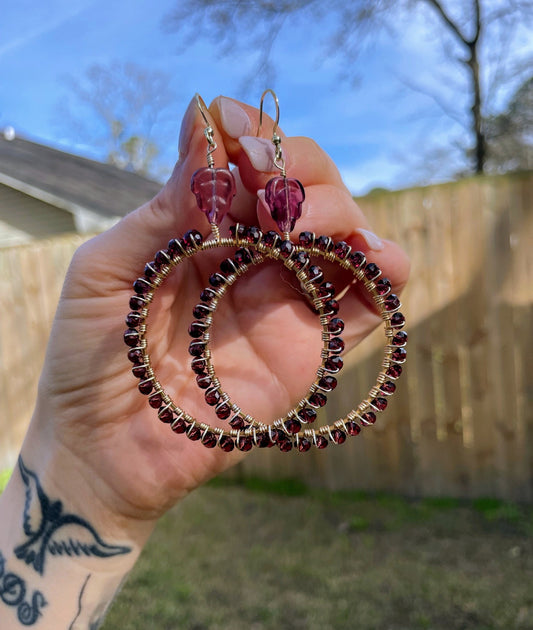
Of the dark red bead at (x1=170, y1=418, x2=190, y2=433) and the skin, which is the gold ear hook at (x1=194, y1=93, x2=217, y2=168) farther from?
the dark red bead at (x1=170, y1=418, x2=190, y2=433)

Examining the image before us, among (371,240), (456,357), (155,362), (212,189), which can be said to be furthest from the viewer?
(456,357)

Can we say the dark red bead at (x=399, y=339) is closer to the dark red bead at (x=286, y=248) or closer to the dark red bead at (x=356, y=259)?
the dark red bead at (x=356, y=259)

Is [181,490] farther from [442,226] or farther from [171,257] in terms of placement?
[442,226]

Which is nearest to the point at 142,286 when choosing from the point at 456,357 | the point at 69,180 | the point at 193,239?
the point at 193,239

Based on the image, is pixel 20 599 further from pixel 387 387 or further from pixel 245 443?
pixel 387 387

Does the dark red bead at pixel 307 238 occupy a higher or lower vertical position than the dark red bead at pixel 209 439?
higher

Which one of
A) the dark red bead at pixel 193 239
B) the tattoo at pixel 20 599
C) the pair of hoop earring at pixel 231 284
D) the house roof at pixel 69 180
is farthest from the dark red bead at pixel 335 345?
the house roof at pixel 69 180
